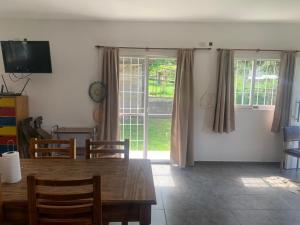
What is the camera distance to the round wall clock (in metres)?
4.18

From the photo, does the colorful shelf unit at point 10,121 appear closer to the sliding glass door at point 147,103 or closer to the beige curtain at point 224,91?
the sliding glass door at point 147,103

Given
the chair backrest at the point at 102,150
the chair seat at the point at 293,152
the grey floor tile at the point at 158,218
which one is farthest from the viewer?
the chair seat at the point at 293,152

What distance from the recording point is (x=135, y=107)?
4.44 m

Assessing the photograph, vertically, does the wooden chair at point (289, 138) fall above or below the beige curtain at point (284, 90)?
below

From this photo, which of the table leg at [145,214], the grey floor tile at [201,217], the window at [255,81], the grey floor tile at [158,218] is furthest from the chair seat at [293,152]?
the table leg at [145,214]

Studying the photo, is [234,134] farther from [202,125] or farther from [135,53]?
[135,53]

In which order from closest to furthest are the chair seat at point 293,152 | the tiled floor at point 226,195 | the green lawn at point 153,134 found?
the tiled floor at point 226,195 < the chair seat at point 293,152 < the green lawn at point 153,134

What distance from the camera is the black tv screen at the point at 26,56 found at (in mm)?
3918

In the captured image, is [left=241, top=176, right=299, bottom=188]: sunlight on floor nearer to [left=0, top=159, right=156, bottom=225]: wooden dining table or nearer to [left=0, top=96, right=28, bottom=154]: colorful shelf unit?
[left=0, top=159, right=156, bottom=225]: wooden dining table

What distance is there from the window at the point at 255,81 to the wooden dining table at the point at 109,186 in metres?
2.94

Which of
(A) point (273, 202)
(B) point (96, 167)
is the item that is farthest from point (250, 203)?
(B) point (96, 167)

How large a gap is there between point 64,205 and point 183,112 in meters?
3.13

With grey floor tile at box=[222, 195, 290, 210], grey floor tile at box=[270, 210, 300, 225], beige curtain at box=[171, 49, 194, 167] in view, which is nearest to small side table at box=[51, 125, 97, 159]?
beige curtain at box=[171, 49, 194, 167]

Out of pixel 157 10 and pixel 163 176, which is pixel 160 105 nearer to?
pixel 163 176
